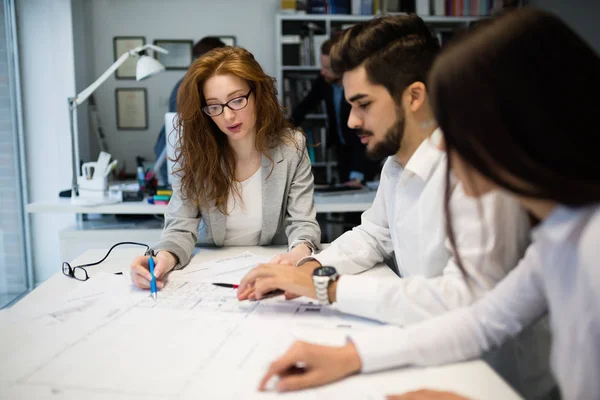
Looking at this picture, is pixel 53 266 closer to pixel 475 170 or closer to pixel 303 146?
pixel 303 146

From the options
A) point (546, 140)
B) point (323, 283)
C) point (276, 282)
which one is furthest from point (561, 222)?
point (276, 282)

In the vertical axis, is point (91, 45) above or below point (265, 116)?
above

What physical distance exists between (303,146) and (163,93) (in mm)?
3361

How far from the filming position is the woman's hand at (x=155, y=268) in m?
1.24

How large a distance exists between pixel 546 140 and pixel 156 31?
15.3 ft

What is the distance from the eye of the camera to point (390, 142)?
1257 mm

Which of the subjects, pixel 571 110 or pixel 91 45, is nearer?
pixel 571 110

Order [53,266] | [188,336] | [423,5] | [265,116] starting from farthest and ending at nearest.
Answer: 1. [423,5]
2. [53,266]
3. [265,116]
4. [188,336]

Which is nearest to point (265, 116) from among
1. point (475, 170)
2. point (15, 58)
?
point (475, 170)

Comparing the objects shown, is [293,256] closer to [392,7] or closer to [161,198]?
[161,198]

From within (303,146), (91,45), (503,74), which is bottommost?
(303,146)

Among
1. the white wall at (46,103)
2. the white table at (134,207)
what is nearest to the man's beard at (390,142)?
the white table at (134,207)

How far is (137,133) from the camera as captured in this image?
4816mm

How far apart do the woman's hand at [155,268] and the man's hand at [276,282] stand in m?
0.25
